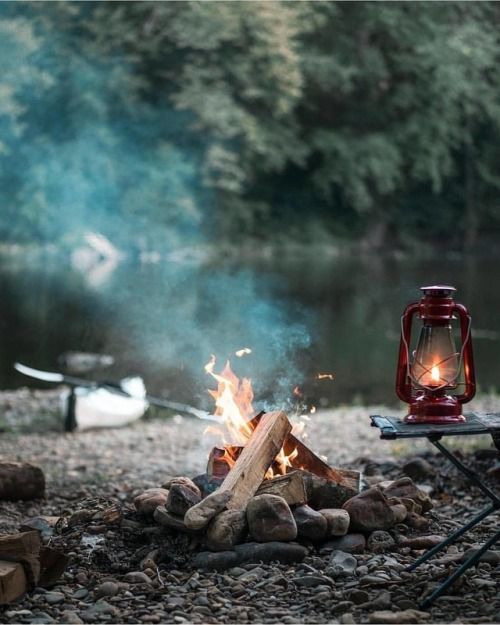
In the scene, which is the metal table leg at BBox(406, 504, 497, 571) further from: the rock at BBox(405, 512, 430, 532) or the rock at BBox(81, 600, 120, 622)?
the rock at BBox(81, 600, 120, 622)

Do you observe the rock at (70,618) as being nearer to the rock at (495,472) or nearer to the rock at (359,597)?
the rock at (359,597)

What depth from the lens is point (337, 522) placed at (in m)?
3.20

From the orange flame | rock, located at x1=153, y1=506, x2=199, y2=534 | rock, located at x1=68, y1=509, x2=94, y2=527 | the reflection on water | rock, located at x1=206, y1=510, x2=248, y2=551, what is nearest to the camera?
rock, located at x1=206, y1=510, x2=248, y2=551

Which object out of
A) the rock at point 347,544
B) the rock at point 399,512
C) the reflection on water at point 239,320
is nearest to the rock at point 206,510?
the rock at point 347,544

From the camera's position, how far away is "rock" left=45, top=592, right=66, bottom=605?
9.29 ft

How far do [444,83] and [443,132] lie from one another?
1704mm

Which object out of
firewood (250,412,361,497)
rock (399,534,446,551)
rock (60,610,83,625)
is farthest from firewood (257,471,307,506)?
rock (60,610,83,625)

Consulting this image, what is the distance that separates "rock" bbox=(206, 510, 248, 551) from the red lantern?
0.64 metres

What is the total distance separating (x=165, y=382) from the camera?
9156 millimetres

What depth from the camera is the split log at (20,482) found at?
4.27 meters

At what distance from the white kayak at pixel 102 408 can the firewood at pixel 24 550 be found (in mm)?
3919

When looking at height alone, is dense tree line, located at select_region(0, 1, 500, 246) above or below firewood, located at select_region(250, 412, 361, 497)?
above

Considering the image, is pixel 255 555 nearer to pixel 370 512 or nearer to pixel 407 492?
pixel 370 512

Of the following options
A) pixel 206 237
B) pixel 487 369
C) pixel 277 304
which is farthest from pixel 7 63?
pixel 487 369
